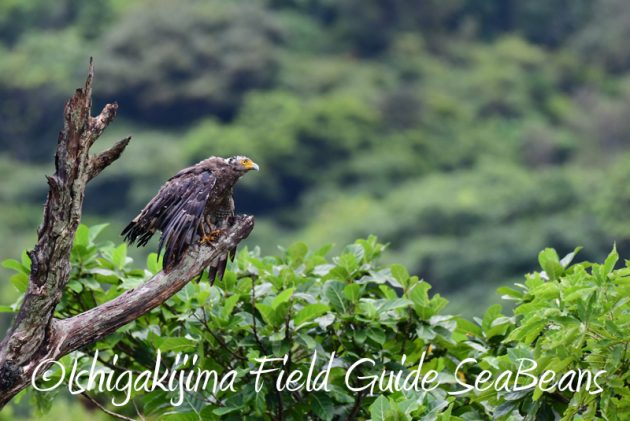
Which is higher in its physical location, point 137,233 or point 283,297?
point 137,233

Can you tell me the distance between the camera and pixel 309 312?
20.2 ft

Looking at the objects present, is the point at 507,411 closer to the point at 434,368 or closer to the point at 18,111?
the point at 434,368

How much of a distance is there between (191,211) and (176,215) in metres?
0.07

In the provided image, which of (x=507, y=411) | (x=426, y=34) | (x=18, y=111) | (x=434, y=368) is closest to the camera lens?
(x=507, y=411)

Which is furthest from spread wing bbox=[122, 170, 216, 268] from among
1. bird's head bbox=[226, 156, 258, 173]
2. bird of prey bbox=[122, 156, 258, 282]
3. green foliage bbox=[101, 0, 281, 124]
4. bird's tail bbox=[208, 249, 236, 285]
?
green foliage bbox=[101, 0, 281, 124]

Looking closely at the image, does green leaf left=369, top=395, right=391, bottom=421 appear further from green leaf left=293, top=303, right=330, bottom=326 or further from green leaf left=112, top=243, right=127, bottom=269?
green leaf left=112, top=243, right=127, bottom=269

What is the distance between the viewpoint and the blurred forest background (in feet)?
142

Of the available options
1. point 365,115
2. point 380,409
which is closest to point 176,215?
point 380,409

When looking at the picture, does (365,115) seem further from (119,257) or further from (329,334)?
(329,334)

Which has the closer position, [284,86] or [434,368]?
[434,368]

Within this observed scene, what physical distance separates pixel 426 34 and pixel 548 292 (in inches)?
2326

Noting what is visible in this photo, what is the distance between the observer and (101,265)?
6.81m

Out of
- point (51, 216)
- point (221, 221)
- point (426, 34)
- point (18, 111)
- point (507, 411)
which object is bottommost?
A: point (507, 411)

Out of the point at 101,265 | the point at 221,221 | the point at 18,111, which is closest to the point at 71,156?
the point at 221,221
